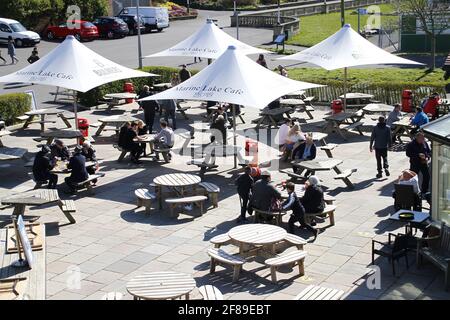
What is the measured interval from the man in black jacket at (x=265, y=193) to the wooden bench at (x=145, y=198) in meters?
2.54

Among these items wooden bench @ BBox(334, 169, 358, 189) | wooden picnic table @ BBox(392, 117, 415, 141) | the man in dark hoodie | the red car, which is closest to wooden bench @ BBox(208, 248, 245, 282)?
wooden bench @ BBox(334, 169, 358, 189)

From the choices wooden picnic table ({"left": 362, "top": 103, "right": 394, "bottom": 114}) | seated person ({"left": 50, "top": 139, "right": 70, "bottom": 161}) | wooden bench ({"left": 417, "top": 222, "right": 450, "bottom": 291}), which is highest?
wooden picnic table ({"left": 362, "top": 103, "right": 394, "bottom": 114})

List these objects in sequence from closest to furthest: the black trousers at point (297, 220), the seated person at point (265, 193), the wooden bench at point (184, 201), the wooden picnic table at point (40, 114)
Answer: the black trousers at point (297, 220)
the seated person at point (265, 193)
the wooden bench at point (184, 201)
the wooden picnic table at point (40, 114)

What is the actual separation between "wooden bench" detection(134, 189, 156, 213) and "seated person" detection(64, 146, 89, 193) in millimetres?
1476

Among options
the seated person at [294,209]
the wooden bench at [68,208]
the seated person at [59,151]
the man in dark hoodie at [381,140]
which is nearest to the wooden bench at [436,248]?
the seated person at [294,209]

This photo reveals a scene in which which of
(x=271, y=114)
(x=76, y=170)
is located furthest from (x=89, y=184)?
(x=271, y=114)

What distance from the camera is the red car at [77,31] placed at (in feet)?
155

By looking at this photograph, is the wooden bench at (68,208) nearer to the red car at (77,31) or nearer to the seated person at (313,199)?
the seated person at (313,199)

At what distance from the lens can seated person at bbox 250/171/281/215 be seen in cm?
1505

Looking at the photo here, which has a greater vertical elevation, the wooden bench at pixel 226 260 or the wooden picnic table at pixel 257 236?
the wooden picnic table at pixel 257 236

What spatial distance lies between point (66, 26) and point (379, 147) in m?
33.8

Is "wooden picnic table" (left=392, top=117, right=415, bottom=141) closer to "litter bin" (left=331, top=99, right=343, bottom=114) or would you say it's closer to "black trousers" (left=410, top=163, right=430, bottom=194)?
"litter bin" (left=331, top=99, right=343, bottom=114)

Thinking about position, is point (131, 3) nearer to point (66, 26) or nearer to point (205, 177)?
point (66, 26)

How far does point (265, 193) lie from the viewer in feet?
49.5
